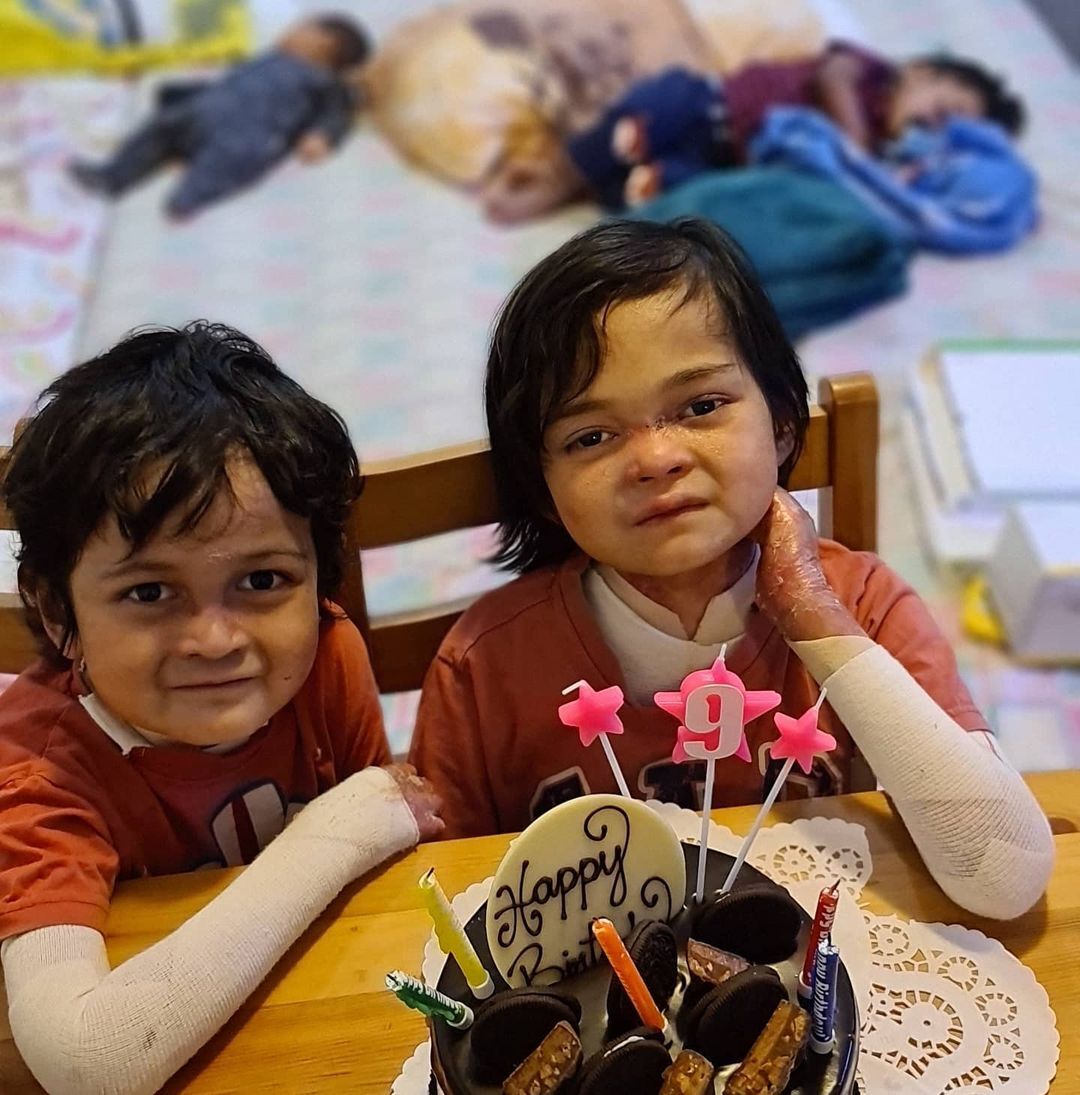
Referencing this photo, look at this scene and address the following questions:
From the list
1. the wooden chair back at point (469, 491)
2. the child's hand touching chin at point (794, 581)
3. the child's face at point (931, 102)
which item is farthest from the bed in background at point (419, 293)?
the child's hand touching chin at point (794, 581)

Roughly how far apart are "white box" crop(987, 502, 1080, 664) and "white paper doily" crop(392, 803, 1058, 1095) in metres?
0.96

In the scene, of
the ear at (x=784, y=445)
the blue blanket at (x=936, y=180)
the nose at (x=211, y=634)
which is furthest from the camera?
the blue blanket at (x=936, y=180)

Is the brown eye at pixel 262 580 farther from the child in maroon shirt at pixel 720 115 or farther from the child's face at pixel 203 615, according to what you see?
the child in maroon shirt at pixel 720 115

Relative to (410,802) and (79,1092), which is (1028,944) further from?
(79,1092)

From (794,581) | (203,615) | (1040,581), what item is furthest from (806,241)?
(203,615)

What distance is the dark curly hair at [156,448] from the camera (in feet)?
2.54

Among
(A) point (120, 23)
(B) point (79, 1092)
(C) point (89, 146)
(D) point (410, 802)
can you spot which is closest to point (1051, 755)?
(D) point (410, 802)

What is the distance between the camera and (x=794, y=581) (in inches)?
35.4

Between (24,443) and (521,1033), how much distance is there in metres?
0.53

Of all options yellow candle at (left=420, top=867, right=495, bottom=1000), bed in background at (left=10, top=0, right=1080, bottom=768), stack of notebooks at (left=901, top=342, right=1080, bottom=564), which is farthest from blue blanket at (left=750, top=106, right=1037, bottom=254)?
yellow candle at (left=420, top=867, right=495, bottom=1000)

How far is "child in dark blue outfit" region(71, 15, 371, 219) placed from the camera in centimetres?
260

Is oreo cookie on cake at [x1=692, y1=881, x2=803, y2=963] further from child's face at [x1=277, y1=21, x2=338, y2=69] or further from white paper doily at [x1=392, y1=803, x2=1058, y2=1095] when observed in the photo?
child's face at [x1=277, y1=21, x2=338, y2=69]

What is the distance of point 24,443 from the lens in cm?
83

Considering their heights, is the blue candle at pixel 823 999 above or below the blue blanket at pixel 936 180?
below
